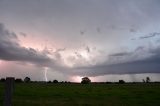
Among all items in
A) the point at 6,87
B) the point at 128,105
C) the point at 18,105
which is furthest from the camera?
the point at 128,105

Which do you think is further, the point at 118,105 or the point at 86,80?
the point at 86,80

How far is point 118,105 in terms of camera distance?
2803 centimetres

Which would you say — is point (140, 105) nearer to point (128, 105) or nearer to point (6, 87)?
point (128, 105)

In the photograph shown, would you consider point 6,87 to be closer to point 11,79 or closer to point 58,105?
point 11,79

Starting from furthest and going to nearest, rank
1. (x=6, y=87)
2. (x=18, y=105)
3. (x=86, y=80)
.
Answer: (x=86, y=80) → (x=18, y=105) → (x=6, y=87)

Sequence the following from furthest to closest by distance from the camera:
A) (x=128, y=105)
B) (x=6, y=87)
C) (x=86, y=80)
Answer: (x=86, y=80)
(x=128, y=105)
(x=6, y=87)

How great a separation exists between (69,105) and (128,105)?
246 inches

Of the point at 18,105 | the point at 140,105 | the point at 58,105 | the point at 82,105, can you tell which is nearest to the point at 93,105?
the point at 82,105

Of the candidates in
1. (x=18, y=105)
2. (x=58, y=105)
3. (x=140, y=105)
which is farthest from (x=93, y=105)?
(x=18, y=105)

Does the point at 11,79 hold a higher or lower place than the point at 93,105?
higher

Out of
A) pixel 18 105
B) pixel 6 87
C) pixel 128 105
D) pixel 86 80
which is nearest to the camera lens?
pixel 6 87

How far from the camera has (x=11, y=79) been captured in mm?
6316

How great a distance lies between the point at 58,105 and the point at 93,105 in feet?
11.5

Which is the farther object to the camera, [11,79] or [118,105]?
[118,105]
